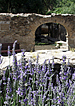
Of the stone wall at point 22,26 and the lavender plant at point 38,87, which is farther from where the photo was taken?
the stone wall at point 22,26

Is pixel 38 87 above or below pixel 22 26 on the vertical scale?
below

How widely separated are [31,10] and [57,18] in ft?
28.3

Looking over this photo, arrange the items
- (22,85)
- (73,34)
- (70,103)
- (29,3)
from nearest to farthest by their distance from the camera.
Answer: (22,85) → (70,103) → (73,34) → (29,3)

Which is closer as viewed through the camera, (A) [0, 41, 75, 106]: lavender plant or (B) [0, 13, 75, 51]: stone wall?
(A) [0, 41, 75, 106]: lavender plant

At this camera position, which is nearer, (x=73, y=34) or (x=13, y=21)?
(x=13, y=21)

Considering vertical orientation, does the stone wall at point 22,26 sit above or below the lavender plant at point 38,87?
above

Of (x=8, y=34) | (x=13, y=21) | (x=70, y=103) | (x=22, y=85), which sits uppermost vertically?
(x=13, y=21)

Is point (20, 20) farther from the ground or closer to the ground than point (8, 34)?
farther from the ground

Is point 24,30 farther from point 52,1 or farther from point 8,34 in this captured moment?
point 52,1

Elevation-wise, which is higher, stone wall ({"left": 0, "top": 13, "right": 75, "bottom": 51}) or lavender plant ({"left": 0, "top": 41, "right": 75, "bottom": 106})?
stone wall ({"left": 0, "top": 13, "right": 75, "bottom": 51})

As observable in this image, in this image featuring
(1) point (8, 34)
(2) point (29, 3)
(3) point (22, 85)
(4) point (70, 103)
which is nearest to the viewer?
(3) point (22, 85)

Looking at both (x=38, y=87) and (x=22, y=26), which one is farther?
(x=22, y=26)

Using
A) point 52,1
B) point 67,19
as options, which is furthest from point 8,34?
point 52,1

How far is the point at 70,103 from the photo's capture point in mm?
1703
